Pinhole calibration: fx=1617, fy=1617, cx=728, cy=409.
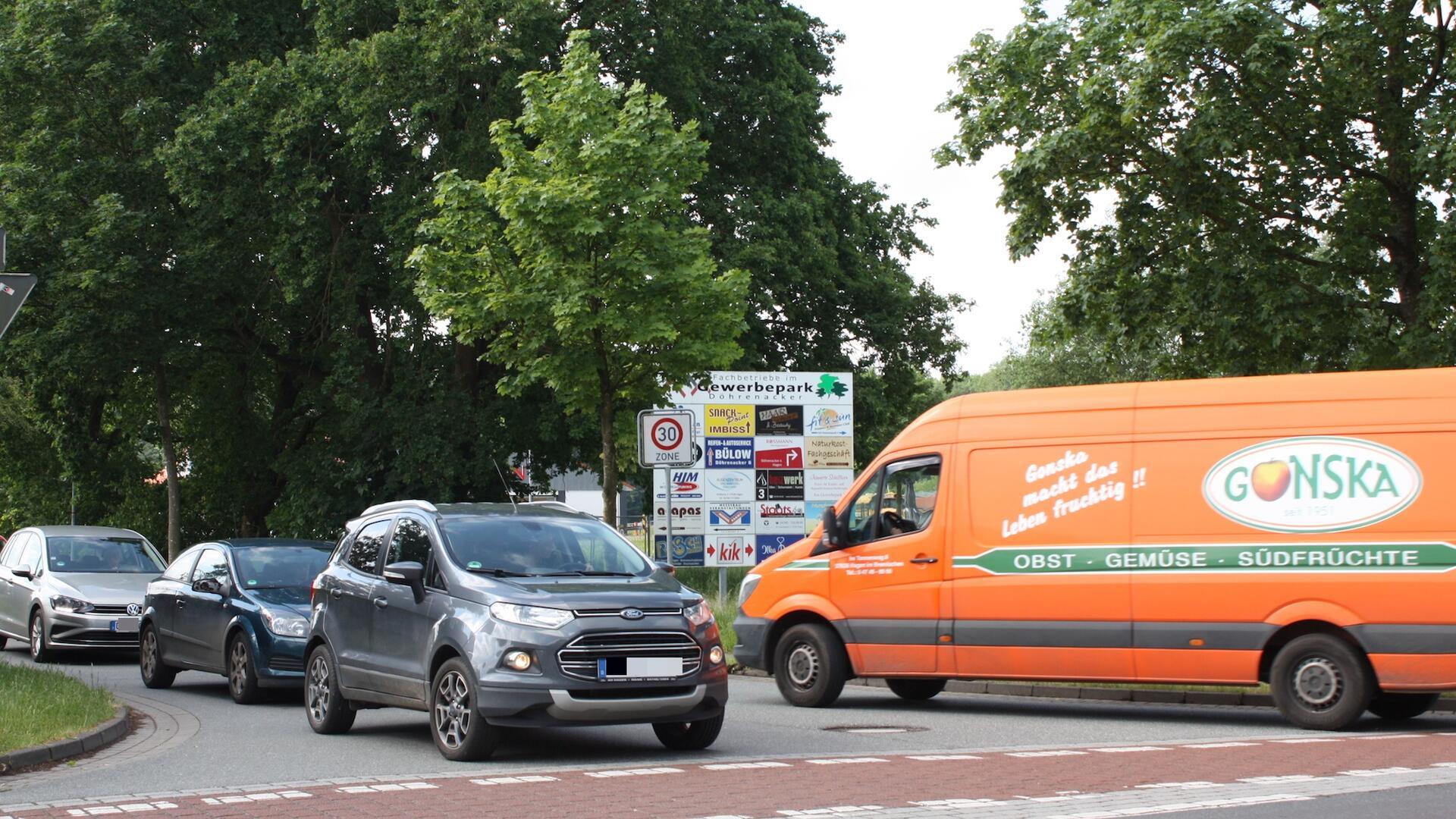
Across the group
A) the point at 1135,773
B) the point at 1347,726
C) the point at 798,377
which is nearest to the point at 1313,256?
the point at 798,377

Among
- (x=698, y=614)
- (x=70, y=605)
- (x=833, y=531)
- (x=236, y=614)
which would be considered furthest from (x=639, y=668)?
(x=70, y=605)

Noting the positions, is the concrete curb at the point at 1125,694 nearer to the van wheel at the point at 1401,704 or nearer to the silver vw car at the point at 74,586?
the van wheel at the point at 1401,704

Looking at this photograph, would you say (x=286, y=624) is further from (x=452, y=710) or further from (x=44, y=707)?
(x=452, y=710)

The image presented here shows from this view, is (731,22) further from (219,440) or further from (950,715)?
(950,715)

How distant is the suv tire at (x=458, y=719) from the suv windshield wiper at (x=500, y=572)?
0.65 metres

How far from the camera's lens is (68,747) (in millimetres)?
10945

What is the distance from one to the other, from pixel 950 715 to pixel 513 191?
918 cm

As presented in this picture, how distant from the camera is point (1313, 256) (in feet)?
83.3

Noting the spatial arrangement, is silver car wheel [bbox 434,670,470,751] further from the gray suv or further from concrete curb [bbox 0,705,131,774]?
concrete curb [bbox 0,705,131,774]

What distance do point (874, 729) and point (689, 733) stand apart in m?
2.24

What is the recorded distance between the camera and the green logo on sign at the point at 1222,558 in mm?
11797

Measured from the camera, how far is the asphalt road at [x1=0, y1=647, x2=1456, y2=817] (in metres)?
9.83

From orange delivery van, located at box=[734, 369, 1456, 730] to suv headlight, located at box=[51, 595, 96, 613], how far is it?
9.23 meters

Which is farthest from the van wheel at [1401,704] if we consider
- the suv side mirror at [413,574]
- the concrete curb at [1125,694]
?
the suv side mirror at [413,574]
